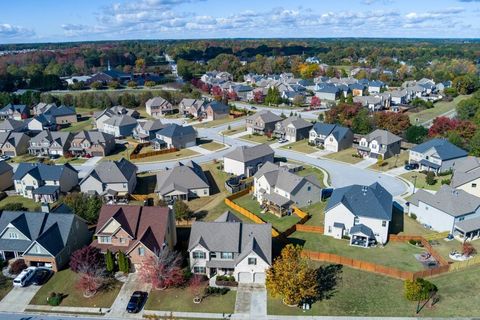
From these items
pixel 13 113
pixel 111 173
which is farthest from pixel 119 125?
pixel 13 113

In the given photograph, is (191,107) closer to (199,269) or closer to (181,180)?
(181,180)

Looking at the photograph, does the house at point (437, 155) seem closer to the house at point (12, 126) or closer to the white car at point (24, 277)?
the white car at point (24, 277)

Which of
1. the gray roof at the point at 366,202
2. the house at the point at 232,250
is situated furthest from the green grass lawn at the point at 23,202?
the gray roof at the point at 366,202

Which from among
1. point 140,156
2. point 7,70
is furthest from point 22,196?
point 7,70

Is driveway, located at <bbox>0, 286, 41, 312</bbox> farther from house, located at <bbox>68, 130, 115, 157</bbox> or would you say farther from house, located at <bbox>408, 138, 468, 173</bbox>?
house, located at <bbox>408, 138, 468, 173</bbox>

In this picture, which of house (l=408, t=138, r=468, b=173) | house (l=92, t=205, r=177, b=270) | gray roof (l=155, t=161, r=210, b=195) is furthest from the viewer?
house (l=408, t=138, r=468, b=173)

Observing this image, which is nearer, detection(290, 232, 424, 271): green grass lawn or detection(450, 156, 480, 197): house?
detection(290, 232, 424, 271): green grass lawn

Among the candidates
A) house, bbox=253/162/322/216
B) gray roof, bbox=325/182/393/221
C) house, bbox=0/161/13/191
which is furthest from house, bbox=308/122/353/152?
house, bbox=0/161/13/191
